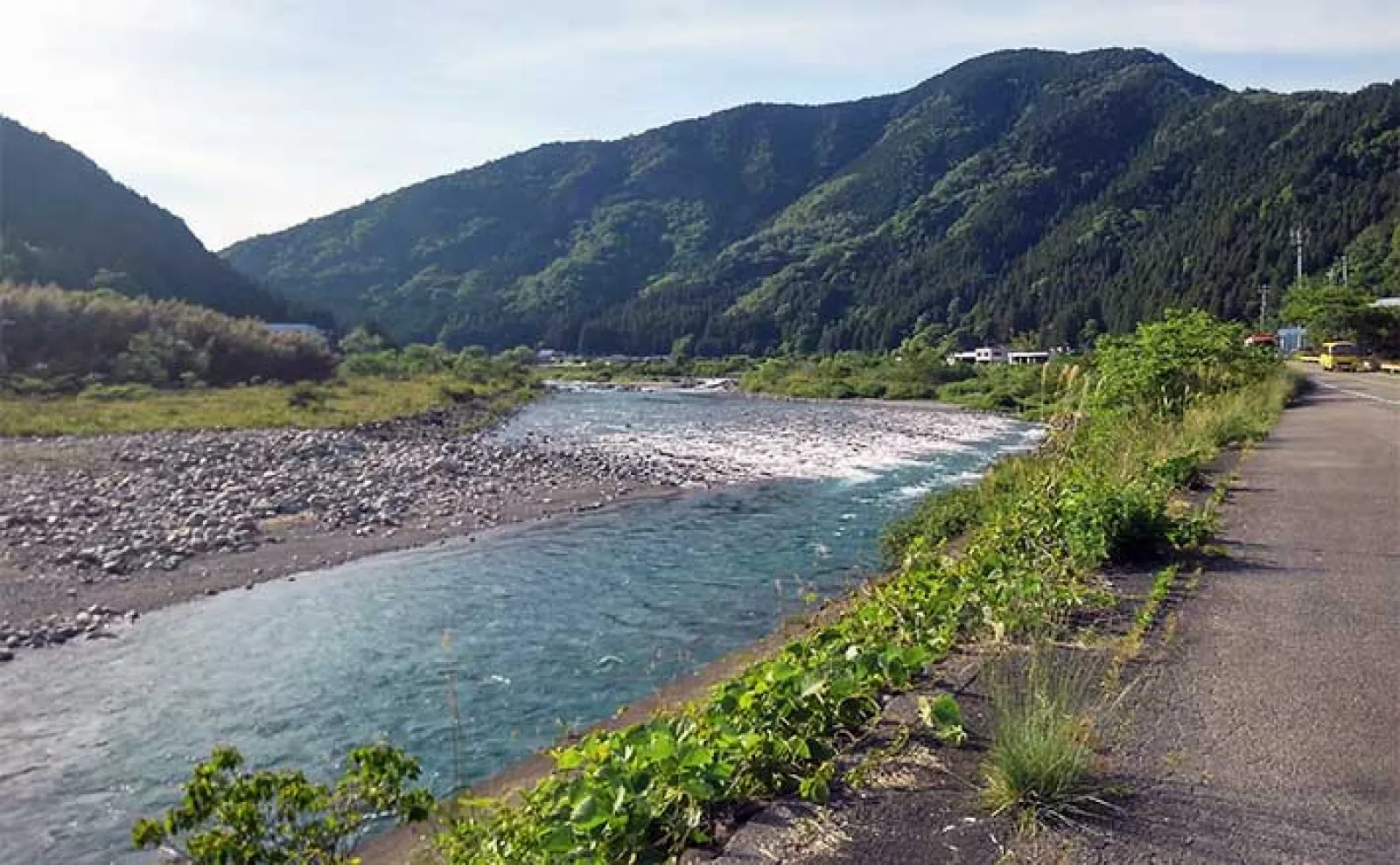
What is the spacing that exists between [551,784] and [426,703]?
5524mm

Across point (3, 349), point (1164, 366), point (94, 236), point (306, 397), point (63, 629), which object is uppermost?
point (94, 236)

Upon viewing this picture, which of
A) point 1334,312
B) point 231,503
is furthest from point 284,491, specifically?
point 1334,312

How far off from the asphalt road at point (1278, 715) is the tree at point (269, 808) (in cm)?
235

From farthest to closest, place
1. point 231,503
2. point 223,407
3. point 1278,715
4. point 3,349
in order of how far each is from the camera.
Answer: point 3,349 → point 223,407 → point 231,503 → point 1278,715

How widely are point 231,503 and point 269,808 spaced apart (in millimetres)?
16206

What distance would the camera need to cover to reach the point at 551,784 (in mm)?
3902

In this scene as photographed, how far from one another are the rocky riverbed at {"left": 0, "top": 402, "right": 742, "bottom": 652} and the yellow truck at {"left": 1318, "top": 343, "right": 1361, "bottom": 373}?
91.2 feet

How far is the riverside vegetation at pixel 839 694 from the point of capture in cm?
338

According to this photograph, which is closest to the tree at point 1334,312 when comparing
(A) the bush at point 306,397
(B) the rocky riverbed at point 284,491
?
(B) the rocky riverbed at point 284,491

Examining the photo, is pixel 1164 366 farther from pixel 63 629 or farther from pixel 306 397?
pixel 306 397

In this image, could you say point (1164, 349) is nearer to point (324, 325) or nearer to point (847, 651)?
point (847, 651)

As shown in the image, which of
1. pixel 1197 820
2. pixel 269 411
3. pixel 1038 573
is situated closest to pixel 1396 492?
pixel 1038 573

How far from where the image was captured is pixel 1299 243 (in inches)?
3214

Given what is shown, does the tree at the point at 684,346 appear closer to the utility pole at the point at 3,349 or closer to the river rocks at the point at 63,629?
the utility pole at the point at 3,349
